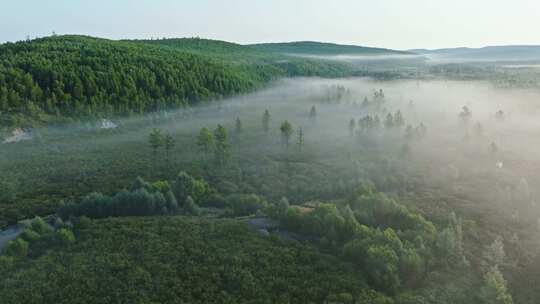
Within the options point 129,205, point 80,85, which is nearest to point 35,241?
point 129,205

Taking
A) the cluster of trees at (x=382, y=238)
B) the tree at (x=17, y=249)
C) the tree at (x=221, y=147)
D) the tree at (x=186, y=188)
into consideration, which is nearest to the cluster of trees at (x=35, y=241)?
the tree at (x=17, y=249)

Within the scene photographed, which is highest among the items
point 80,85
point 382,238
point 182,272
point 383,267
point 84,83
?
point 84,83

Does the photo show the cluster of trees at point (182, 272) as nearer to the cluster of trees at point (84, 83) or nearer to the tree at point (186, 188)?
the tree at point (186, 188)

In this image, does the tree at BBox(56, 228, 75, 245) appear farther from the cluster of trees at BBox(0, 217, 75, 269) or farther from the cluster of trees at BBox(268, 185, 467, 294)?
the cluster of trees at BBox(268, 185, 467, 294)

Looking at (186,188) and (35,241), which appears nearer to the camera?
(35,241)

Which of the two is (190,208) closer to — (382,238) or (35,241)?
(35,241)

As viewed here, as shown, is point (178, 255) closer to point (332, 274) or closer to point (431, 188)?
point (332, 274)

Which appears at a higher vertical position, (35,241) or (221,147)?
(221,147)

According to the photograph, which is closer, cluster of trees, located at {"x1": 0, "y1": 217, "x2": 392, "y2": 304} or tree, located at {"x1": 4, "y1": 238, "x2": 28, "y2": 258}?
cluster of trees, located at {"x1": 0, "y1": 217, "x2": 392, "y2": 304}

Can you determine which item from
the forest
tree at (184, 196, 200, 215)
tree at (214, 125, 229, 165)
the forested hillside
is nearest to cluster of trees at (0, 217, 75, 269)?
the forest

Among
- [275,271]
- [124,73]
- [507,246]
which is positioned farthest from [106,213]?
[124,73]

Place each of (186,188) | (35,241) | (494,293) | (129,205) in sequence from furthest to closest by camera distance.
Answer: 1. (186,188)
2. (129,205)
3. (35,241)
4. (494,293)
